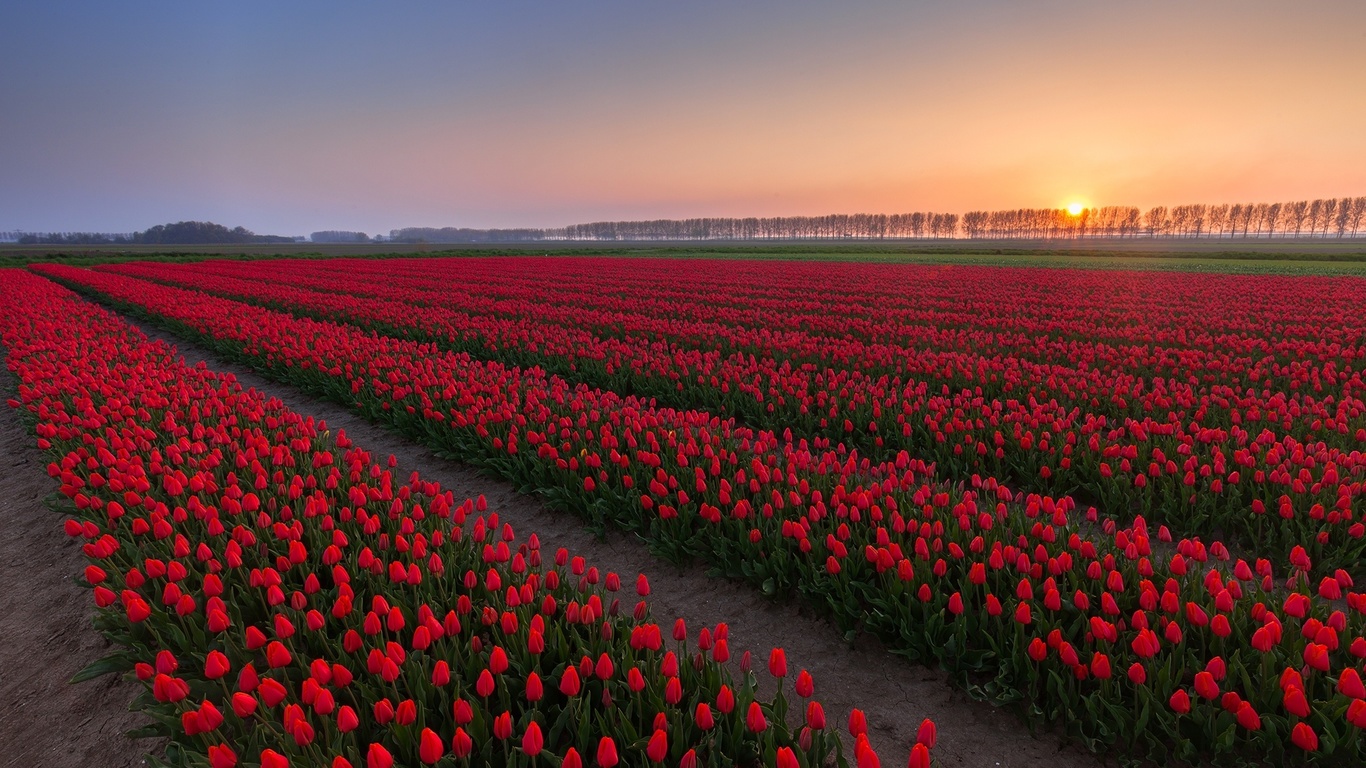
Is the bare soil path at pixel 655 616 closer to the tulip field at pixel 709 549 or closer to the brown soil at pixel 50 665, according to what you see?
the brown soil at pixel 50 665

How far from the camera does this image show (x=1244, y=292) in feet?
70.4

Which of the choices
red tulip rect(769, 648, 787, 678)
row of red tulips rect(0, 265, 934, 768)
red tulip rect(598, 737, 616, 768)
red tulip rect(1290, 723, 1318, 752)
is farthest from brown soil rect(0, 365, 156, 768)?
red tulip rect(1290, 723, 1318, 752)

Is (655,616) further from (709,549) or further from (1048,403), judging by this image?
(1048,403)

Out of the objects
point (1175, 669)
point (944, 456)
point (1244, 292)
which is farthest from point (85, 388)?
point (1244, 292)

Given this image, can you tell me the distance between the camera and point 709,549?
5.41 m

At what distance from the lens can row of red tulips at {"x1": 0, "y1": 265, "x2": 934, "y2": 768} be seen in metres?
2.71

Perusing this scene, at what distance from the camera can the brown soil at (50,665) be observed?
355 centimetres

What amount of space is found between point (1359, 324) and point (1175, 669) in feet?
55.7

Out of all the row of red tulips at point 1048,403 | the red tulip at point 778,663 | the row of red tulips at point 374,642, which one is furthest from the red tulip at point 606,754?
the row of red tulips at point 1048,403

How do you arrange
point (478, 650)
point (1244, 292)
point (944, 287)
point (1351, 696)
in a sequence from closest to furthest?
point (1351, 696) < point (478, 650) < point (1244, 292) < point (944, 287)

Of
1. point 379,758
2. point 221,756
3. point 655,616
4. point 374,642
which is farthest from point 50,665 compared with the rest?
point 655,616

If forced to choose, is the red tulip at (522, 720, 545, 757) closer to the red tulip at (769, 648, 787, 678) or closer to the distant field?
the red tulip at (769, 648, 787, 678)

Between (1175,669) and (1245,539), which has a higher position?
(1175,669)

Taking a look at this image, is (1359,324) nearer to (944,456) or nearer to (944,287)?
(944,287)
